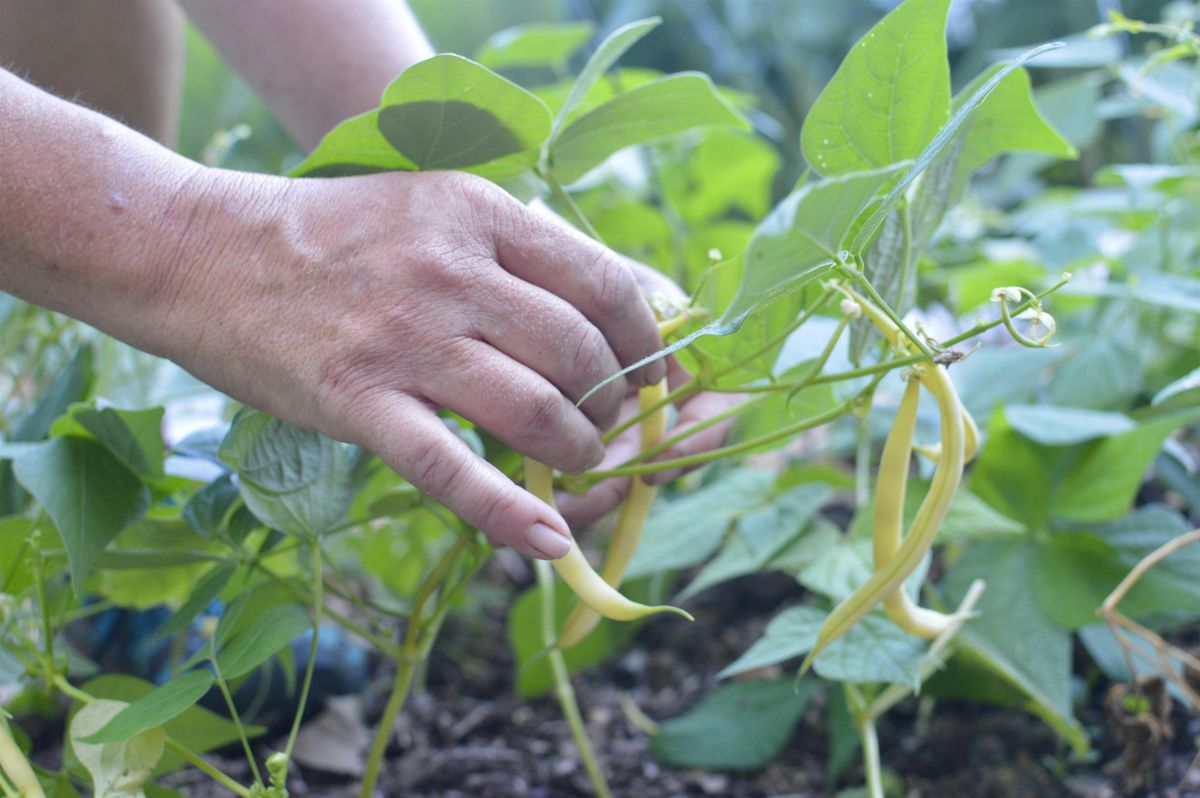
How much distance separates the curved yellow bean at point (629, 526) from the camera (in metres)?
0.58

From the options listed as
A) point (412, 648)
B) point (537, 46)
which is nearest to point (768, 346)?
point (412, 648)

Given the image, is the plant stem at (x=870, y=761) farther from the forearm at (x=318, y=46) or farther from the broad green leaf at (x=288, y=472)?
the forearm at (x=318, y=46)

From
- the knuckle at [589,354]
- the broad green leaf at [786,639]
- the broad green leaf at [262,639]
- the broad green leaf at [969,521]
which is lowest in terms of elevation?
the broad green leaf at [786,639]

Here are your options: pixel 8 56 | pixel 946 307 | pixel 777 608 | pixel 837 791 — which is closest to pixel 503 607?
pixel 777 608

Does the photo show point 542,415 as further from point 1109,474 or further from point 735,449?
point 1109,474

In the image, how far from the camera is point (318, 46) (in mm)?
690

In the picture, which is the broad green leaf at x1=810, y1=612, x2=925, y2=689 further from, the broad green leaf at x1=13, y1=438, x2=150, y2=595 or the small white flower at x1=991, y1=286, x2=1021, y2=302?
the broad green leaf at x1=13, y1=438, x2=150, y2=595

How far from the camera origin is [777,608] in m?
1.03

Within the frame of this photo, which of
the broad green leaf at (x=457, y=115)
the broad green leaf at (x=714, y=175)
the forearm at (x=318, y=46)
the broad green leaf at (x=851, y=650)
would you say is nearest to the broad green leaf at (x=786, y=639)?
the broad green leaf at (x=851, y=650)

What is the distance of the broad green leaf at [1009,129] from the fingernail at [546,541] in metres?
0.31

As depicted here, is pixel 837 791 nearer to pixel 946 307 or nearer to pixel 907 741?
pixel 907 741

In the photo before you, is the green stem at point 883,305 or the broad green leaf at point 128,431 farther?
the broad green leaf at point 128,431

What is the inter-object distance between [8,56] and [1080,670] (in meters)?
0.98

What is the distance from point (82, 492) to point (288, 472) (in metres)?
0.12
